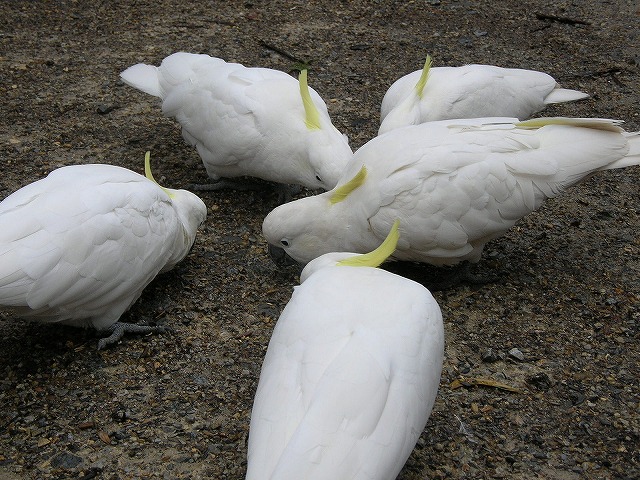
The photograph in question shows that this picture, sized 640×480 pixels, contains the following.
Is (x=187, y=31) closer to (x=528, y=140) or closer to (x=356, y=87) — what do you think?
(x=356, y=87)

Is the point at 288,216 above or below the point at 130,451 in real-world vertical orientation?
above

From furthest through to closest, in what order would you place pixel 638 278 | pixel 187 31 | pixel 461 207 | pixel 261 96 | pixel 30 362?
1. pixel 187 31
2. pixel 261 96
3. pixel 638 278
4. pixel 461 207
5. pixel 30 362

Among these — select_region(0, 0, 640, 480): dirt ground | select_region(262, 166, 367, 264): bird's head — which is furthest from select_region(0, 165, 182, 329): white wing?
select_region(262, 166, 367, 264): bird's head

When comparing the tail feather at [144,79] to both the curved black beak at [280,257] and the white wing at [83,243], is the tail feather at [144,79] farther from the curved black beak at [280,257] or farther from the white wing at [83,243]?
the curved black beak at [280,257]

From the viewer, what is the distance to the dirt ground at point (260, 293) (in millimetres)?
3221

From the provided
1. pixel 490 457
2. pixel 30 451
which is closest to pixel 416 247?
pixel 490 457

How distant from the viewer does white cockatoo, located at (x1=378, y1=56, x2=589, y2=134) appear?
4.82 meters

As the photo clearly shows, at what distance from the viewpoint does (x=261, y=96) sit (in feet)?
15.8

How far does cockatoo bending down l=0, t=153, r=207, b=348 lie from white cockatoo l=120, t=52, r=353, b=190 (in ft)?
2.97

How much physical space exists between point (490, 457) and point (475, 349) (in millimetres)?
722

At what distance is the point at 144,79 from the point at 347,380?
3400 millimetres

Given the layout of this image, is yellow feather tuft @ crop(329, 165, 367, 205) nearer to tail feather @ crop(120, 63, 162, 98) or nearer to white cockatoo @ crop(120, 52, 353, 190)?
white cockatoo @ crop(120, 52, 353, 190)

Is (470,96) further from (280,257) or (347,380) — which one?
(347,380)

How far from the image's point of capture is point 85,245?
3.47 meters
